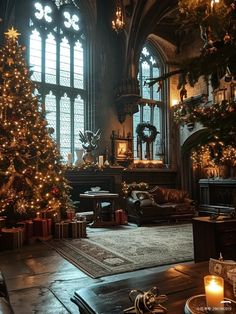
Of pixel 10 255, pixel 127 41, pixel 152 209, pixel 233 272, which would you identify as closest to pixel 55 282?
pixel 10 255

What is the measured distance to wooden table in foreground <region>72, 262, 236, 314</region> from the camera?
1508 mm

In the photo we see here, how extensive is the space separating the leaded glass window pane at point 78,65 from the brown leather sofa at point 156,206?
3.73 metres

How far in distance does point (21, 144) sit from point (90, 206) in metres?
3.73

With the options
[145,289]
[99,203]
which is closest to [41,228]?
[99,203]

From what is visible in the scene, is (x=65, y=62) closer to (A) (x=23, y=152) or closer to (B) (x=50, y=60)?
(B) (x=50, y=60)

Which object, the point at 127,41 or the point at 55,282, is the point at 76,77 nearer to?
the point at 127,41

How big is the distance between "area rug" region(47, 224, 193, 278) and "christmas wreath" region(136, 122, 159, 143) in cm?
470

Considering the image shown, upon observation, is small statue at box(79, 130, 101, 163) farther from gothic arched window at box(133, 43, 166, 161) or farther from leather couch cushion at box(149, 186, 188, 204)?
gothic arched window at box(133, 43, 166, 161)

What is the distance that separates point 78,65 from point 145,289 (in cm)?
916

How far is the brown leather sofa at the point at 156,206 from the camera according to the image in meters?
7.58

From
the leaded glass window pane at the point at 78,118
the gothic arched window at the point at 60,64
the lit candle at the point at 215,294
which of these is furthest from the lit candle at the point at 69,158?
the lit candle at the point at 215,294

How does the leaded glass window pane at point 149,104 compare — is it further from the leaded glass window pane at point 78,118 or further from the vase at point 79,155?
the vase at point 79,155

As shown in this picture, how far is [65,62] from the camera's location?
9.73 meters

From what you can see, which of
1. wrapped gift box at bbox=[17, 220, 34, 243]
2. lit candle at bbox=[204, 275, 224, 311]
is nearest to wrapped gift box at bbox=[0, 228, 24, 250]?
wrapped gift box at bbox=[17, 220, 34, 243]
